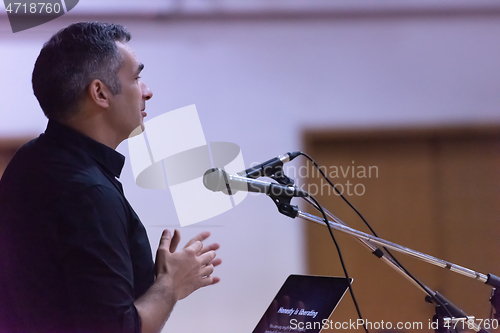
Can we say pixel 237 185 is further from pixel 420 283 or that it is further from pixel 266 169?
pixel 420 283

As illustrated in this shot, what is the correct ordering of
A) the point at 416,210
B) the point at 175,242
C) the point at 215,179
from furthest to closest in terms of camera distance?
the point at 416,210
the point at 175,242
the point at 215,179

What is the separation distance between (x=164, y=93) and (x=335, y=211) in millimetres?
1259

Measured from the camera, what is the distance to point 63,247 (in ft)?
2.65

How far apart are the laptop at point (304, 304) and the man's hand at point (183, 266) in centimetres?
23

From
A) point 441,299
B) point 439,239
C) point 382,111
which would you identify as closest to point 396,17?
point 382,111

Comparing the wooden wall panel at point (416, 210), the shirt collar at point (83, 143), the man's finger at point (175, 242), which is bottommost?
the wooden wall panel at point (416, 210)

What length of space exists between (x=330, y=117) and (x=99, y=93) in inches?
68.3

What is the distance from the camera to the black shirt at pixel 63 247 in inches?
31.3

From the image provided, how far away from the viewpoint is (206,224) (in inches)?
94.9

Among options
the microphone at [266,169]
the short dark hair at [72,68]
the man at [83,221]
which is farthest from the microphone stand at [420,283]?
the short dark hair at [72,68]

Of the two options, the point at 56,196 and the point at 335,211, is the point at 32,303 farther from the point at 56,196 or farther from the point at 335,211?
the point at 335,211

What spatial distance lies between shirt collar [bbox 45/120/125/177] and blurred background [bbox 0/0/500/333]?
1.31 metres

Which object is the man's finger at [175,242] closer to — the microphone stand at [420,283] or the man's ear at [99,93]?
the microphone stand at [420,283]

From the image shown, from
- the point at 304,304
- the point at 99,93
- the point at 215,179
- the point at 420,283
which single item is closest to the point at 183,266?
the point at 215,179
